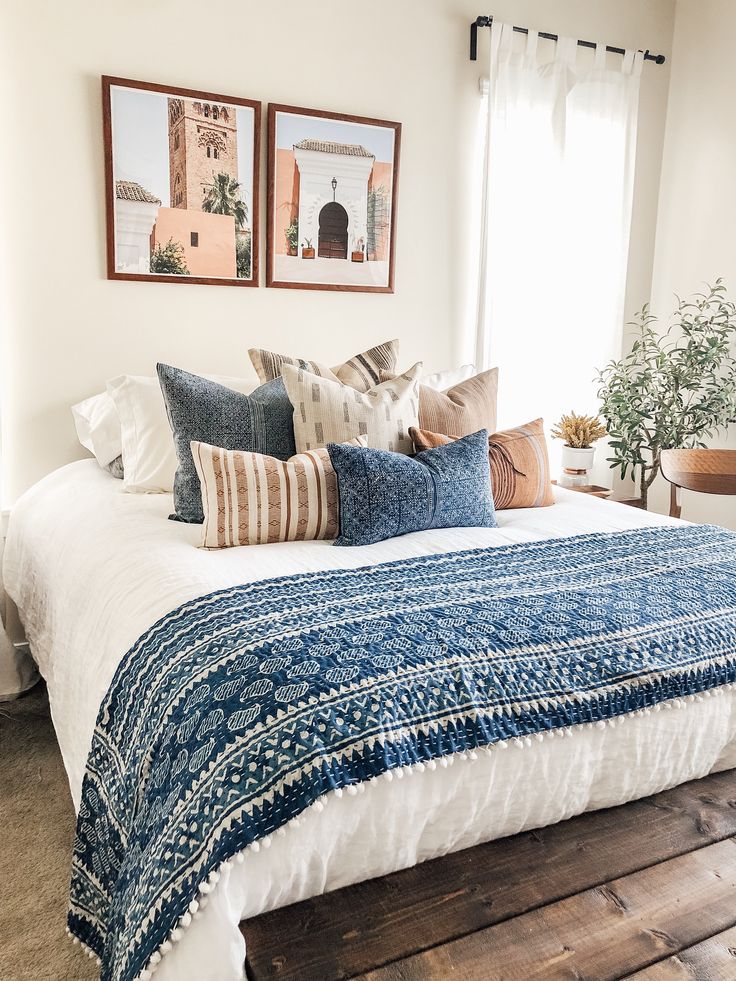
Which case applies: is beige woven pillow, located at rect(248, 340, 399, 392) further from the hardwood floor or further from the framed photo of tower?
the hardwood floor

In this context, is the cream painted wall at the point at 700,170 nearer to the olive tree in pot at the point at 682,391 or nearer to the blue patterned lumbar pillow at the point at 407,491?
the olive tree in pot at the point at 682,391

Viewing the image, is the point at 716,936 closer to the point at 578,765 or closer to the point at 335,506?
the point at 578,765

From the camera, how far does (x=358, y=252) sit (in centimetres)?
317

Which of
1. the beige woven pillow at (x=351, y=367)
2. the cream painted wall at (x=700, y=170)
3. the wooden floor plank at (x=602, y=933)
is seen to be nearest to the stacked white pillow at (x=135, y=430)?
the beige woven pillow at (x=351, y=367)

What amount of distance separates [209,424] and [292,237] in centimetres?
119

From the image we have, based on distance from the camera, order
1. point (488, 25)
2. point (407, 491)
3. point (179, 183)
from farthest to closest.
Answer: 1. point (488, 25)
2. point (179, 183)
3. point (407, 491)

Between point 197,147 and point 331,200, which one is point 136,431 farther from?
point 331,200

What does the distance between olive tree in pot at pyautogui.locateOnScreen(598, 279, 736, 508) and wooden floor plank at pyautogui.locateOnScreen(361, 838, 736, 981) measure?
2496 mm

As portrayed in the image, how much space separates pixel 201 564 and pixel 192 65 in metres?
1.98

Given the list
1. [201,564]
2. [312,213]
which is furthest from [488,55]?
[201,564]

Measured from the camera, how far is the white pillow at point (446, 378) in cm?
283

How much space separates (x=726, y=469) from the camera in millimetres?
2951

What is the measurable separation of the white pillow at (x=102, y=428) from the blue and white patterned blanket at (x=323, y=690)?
120 centimetres

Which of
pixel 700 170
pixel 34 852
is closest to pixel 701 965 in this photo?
pixel 34 852
